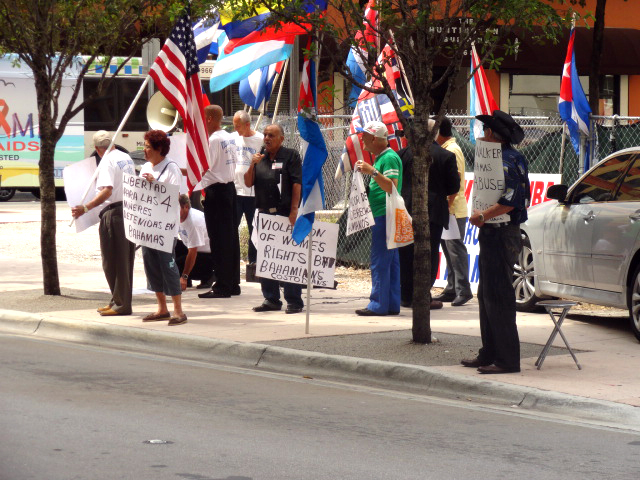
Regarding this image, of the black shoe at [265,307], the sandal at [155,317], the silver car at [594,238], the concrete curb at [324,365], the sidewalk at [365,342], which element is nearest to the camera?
the concrete curb at [324,365]

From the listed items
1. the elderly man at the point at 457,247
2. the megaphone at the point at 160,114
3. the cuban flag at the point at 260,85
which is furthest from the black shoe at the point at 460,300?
the megaphone at the point at 160,114

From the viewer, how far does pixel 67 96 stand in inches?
1232

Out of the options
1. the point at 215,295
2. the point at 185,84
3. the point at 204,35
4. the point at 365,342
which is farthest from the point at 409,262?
the point at 204,35

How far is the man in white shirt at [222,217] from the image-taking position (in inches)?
541

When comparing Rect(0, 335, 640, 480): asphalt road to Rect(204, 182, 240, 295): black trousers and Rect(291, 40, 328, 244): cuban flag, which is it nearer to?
Rect(291, 40, 328, 244): cuban flag

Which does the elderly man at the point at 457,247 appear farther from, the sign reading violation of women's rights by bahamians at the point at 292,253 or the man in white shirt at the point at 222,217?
the man in white shirt at the point at 222,217

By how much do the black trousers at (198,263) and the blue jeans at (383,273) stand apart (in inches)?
112

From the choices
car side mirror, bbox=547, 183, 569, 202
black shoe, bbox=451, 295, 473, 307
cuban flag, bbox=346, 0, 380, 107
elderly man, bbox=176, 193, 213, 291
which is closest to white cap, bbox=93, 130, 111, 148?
elderly man, bbox=176, 193, 213, 291

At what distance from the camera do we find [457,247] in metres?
13.4

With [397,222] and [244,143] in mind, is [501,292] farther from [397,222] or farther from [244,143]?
[244,143]

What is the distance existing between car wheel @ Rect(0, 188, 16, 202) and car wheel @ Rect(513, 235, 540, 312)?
70.9 ft

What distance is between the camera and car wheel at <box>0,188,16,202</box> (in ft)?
104

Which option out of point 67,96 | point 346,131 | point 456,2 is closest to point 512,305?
point 456,2

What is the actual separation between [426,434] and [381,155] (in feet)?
17.1
